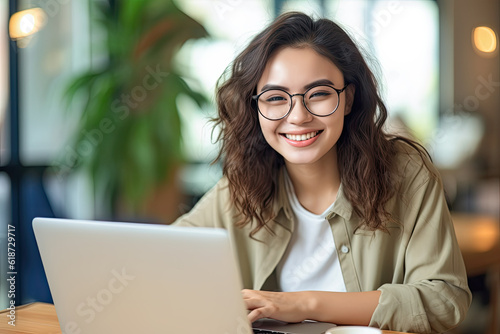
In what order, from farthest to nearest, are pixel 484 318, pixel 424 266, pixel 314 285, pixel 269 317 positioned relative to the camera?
pixel 484 318
pixel 314 285
pixel 424 266
pixel 269 317

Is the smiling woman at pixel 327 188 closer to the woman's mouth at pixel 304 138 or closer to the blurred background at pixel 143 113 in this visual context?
the woman's mouth at pixel 304 138

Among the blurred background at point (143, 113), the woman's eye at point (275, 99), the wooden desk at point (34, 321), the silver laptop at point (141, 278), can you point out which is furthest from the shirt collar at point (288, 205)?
the blurred background at point (143, 113)

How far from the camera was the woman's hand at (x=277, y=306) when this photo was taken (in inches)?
47.9

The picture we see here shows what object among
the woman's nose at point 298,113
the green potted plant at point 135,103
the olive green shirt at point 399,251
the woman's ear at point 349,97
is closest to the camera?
the olive green shirt at point 399,251

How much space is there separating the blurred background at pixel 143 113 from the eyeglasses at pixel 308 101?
192 cm

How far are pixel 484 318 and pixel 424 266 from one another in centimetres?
217

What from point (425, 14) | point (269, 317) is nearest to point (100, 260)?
point (269, 317)

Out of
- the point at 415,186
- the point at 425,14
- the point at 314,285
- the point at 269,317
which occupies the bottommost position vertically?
the point at 314,285

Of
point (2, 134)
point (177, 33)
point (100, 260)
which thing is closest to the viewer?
point (100, 260)

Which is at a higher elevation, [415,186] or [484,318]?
[415,186]

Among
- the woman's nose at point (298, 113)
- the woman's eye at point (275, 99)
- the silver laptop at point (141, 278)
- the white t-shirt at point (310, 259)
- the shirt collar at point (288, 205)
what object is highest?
the woman's eye at point (275, 99)

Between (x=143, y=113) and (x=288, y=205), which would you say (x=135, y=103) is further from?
(x=288, y=205)

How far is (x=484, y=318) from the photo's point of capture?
337cm

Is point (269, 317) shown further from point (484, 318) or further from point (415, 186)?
point (484, 318)
